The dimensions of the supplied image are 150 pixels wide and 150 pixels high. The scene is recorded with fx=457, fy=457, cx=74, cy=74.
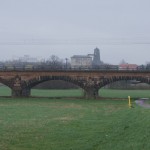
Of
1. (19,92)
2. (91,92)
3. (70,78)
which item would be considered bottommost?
(91,92)

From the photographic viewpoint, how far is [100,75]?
69.4 m

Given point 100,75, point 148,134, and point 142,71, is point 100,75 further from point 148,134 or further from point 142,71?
point 148,134

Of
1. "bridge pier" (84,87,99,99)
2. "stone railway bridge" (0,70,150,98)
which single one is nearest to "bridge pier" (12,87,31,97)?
"stone railway bridge" (0,70,150,98)

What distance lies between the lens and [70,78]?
70000 millimetres

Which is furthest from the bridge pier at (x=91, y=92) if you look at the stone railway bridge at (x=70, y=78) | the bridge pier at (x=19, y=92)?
the bridge pier at (x=19, y=92)

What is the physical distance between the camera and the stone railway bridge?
6919cm

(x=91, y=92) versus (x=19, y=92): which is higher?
(x=19, y=92)

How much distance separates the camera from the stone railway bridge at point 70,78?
6919 cm

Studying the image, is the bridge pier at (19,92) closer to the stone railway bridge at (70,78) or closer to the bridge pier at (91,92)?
the stone railway bridge at (70,78)

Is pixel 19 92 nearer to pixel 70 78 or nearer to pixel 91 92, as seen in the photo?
pixel 70 78

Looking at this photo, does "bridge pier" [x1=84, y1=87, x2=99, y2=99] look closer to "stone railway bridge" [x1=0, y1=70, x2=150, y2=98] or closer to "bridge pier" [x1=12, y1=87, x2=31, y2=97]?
"stone railway bridge" [x1=0, y1=70, x2=150, y2=98]

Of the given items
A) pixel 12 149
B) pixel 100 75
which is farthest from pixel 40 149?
pixel 100 75

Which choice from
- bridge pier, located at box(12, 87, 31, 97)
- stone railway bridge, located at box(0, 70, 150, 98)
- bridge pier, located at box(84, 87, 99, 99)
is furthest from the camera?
bridge pier, located at box(12, 87, 31, 97)

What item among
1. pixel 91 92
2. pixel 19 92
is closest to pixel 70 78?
pixel 91 92
